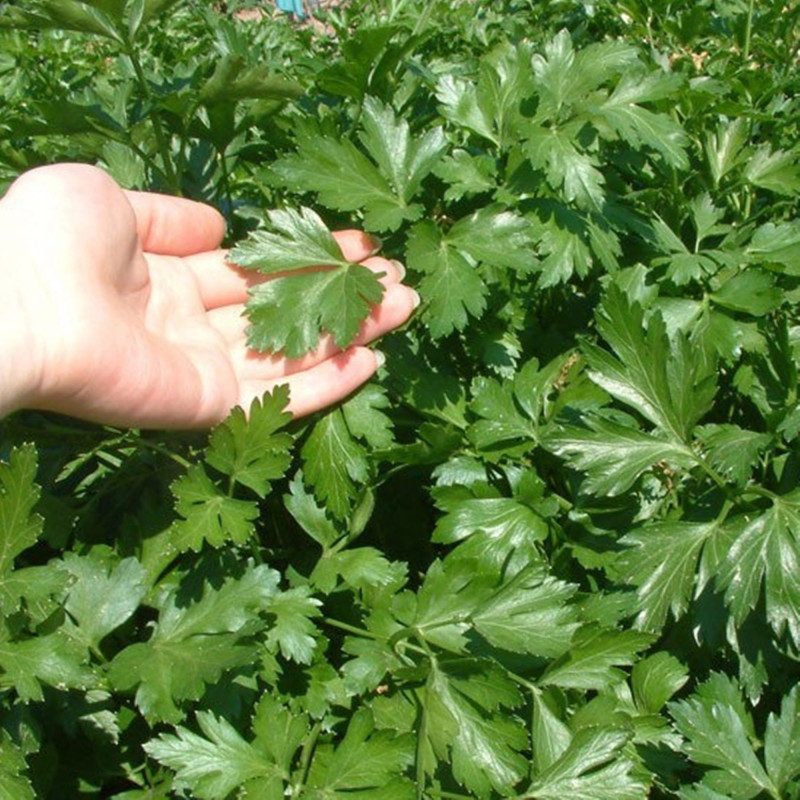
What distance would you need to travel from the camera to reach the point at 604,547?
1745 mm

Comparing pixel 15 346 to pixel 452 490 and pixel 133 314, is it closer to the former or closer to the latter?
pixel 133 314

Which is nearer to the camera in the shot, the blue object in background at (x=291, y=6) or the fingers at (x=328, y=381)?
the fingers at (x=328, y=381)

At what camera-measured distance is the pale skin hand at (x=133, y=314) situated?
5.05ft

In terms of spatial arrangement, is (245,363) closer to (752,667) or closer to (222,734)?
(222,734)

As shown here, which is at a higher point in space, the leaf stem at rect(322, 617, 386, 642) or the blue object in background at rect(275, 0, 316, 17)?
the blue object in background at rect(275, 0, 316, 17)

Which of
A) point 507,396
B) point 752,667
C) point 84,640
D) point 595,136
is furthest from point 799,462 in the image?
point 84,640

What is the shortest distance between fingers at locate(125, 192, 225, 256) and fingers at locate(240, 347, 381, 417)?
344 mm

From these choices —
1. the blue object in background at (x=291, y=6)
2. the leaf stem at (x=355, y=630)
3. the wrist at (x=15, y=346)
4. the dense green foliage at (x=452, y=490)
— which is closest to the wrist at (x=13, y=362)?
the wrist at (x=15, y=346)

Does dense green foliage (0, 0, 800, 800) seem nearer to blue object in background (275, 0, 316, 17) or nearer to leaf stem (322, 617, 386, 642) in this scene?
leaf stem (322, 617, 386, 642)

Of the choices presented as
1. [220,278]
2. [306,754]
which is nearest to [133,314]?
[220,278]

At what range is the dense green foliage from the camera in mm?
1497

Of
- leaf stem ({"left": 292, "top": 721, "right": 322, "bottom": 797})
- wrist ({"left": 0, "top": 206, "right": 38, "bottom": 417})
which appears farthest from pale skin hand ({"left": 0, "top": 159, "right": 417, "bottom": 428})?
leaf stem ({"left": 292, "top": 721, "right": 322, "bottom": 797})

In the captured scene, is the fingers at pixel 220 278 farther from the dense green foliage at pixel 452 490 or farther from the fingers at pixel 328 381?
the fingers at pixel 328 381

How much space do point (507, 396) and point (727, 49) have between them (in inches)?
56.5
